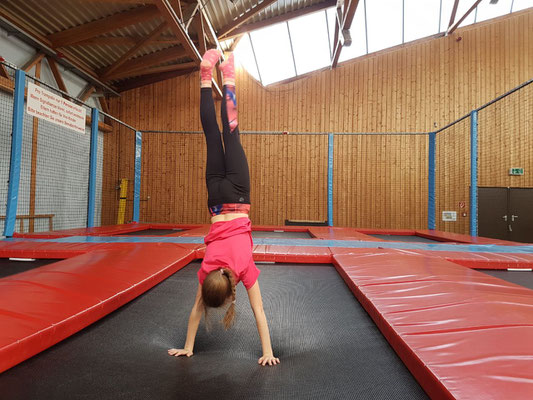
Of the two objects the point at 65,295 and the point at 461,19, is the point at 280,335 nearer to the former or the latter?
the point at 65,295

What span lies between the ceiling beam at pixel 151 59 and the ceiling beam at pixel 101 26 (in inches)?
45.3

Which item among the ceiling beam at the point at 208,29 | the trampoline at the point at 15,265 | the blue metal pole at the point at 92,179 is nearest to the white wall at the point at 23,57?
the blue metal pole at the point at 92,179

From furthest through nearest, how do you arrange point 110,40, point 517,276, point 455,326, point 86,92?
point 86,92 → point 110,40 → point 517,276 → point 455,326

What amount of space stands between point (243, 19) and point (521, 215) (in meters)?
7.18

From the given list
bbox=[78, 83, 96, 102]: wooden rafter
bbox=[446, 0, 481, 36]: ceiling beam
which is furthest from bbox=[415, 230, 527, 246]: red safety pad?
bbox=[78, 83, 96, 102]: wooden rafter

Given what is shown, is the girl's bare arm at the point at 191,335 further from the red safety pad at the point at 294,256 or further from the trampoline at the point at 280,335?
the red safety pad at the point at 294,256

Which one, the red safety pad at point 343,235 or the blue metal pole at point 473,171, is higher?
the blue metal pole at point 473,171

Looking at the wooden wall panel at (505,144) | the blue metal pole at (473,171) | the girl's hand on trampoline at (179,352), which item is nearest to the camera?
the girl's hand on trampoline at (179,352)

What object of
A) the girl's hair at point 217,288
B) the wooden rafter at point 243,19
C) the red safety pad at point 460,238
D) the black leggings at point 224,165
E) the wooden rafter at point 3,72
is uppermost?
the wooden rafter at point 243,19

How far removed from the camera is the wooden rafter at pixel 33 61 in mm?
4677

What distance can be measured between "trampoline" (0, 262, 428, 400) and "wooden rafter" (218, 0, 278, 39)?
5.60 meters

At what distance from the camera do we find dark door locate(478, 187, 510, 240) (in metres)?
6.27

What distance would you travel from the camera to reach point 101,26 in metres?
4.76

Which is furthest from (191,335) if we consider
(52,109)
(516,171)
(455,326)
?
(516,171)
